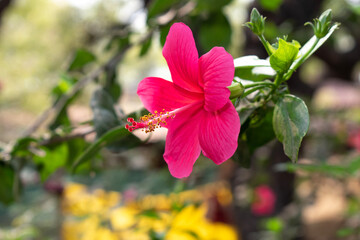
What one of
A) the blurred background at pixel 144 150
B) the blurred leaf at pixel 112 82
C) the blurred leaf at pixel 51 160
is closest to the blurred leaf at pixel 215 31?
the blurred background at pixel 144 150

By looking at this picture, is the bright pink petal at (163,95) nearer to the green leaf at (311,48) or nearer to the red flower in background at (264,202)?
the green leaf at (311,48)

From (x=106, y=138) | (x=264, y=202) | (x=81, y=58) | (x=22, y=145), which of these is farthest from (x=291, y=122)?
(x=264, y=202)

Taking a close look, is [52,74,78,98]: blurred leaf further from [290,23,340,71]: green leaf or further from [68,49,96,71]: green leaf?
[290,23,340,71]: green leaf

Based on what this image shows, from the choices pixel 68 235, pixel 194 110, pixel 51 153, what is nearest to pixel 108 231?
pixel 68 235

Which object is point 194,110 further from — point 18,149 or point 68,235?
point 68,235

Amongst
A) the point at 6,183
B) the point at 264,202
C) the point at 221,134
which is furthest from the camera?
the point at 264,202

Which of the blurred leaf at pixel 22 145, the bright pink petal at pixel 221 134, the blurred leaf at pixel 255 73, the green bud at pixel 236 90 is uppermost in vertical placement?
the green bud at pixel 236 90

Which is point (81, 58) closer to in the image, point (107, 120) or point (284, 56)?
point (107, 120)
